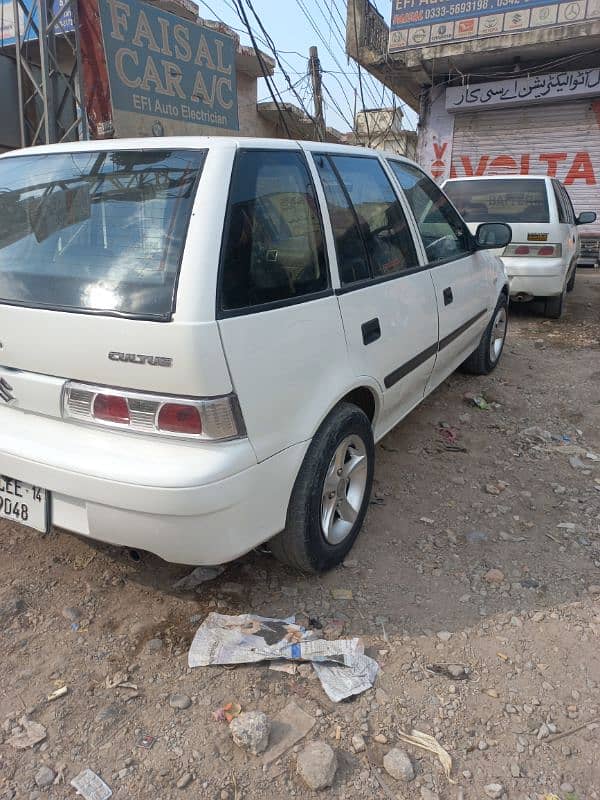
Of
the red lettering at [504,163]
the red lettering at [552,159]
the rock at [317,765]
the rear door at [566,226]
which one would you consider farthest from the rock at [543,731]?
the red lettering at [504,163]

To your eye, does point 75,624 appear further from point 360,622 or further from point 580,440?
point 580,440

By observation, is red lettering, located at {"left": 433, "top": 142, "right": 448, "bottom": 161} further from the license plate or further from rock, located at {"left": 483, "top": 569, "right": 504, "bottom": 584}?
the license plate

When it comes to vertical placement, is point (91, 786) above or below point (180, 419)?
below

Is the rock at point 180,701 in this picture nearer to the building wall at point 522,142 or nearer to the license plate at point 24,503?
the license plate at point 24,503

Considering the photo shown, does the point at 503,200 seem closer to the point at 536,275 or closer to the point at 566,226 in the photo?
the point at 566,226

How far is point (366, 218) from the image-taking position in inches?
109

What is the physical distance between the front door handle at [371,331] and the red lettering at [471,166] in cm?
1322

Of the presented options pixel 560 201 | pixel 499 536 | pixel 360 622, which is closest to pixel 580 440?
pixel 499 536

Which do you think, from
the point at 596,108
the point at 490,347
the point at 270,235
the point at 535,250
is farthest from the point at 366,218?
the point at 596,108

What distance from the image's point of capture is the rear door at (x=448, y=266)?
3420 mm

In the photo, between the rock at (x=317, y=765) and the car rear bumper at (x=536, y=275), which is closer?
the rock at (x=317, y=765)

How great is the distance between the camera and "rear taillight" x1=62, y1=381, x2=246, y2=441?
180 cm

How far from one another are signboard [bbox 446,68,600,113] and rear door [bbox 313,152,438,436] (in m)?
12.2

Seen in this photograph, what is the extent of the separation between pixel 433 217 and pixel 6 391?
2.72 metres
